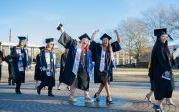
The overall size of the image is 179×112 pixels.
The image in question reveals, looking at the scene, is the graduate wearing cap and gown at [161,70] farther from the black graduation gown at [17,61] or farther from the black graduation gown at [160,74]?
the black graduation gown at [17,61]

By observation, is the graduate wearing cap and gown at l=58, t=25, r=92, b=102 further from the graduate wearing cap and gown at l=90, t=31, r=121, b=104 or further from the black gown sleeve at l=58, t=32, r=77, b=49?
the graduate wearing cap and gown at l=90, t=31, r=121, b=104

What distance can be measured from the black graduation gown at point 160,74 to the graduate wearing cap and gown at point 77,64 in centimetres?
272

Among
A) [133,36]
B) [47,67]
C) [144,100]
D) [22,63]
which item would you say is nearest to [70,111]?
[144,100]

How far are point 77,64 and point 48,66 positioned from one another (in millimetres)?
2786

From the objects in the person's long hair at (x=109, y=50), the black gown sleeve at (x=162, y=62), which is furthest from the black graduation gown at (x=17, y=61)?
the black gown sleeve at (x=162, y=62)

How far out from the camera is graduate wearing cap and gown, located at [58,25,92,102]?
13.8 m

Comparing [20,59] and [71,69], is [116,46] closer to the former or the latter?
[71,69]

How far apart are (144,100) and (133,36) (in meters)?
74.4

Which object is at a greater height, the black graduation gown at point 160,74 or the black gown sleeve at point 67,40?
the black gown sleeve at point 67,40

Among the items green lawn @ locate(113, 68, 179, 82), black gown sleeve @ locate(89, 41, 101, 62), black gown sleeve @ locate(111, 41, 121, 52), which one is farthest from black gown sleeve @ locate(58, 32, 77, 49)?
green lawn @ locate(113, 68, 179, 82)

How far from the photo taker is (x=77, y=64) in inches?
543

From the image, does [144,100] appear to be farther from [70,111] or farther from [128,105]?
[70,111]

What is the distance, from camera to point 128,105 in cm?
1301

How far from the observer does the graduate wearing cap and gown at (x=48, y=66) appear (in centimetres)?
1616
